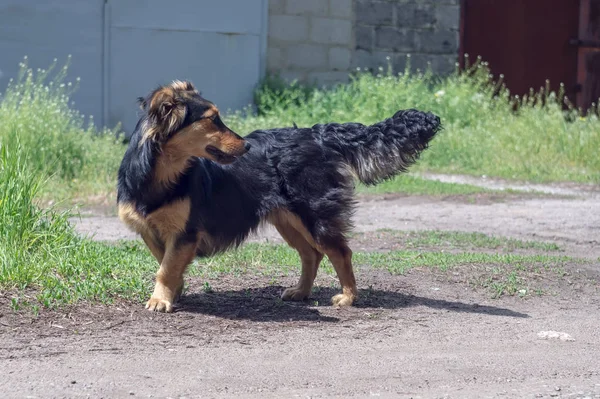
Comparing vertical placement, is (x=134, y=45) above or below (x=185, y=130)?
above

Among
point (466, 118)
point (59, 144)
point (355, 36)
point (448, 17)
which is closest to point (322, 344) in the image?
point (59, 144)

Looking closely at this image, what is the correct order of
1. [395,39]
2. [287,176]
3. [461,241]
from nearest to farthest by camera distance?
1. [287,176]
2. [461,241]
3. [395,39]

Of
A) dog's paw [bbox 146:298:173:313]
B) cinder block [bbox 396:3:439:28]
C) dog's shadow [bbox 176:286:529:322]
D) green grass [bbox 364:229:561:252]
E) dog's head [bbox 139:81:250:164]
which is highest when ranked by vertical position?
cinder block [bbox 396:3:439:28]

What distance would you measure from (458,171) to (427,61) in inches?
166

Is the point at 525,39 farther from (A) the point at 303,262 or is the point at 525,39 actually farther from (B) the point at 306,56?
(A) the point at 303,262

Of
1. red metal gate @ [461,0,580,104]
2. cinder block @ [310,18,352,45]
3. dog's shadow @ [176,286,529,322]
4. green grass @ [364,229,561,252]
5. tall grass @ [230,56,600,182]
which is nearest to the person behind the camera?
dog's shadow @ [176,286,529,322]

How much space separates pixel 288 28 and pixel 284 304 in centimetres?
1089

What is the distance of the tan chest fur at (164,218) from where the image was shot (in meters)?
6.04

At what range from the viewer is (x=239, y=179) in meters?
6.40

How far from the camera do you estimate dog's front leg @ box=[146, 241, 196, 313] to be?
604 centimetres

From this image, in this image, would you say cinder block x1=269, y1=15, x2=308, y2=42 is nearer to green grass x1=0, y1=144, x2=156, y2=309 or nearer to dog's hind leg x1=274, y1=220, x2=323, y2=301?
green grass x1=0, y1=144, x2=156, y2=309

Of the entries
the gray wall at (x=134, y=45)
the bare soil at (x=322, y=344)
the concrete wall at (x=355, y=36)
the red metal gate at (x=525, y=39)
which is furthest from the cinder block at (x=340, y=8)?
the bare soil at (x=322, y=344)

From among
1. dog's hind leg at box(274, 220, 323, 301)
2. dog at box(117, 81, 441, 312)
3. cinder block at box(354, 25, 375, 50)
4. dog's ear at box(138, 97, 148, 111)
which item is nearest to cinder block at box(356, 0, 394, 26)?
cinder block at box(354, 25, 375, 50)

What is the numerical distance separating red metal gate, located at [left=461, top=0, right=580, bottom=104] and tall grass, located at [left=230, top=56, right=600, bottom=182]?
0.60 metres
